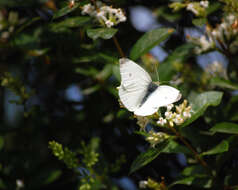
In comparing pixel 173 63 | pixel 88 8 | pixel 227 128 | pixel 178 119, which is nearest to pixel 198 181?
pixel 227 128

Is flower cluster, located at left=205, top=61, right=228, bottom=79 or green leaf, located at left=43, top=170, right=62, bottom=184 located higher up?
flower cluster, located at left=205, top=61, right=228, bottom=79

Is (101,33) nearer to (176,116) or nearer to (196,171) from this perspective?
(176,116)

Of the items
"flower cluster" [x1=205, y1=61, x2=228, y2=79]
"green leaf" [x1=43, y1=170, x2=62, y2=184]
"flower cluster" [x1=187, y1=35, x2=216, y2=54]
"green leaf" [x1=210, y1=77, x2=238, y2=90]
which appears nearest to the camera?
"green leaf" [x1=210, y1=77, x2=238, y2=90]

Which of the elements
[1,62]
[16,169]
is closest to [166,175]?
[16,169]

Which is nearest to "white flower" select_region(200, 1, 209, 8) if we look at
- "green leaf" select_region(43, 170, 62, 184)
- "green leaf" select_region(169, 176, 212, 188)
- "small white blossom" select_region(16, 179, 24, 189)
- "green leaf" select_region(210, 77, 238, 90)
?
"green leaf" select_region(210, 77, 238, 90)

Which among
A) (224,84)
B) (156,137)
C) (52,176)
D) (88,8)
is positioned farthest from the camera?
(52,176)

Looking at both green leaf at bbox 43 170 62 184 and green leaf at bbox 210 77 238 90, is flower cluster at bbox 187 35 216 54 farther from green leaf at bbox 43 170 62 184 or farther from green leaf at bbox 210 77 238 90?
green leaf at bbox 43 170 62 184

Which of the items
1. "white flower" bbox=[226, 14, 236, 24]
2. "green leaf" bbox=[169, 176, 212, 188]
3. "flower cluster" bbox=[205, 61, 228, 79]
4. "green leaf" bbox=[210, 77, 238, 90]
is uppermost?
"white flower" bbox=[226, 14, 236, 24]

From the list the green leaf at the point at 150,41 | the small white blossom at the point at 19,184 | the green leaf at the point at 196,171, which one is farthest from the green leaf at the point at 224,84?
the small white blossom at the point at 19,184
